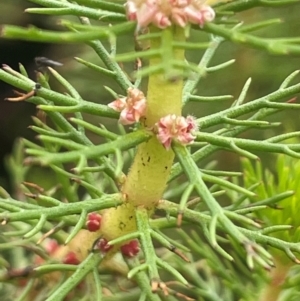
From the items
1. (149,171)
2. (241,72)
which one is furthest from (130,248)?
(241,72)

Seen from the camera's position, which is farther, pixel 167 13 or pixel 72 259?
pixel 72 259

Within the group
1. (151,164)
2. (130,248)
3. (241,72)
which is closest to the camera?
(151,164)

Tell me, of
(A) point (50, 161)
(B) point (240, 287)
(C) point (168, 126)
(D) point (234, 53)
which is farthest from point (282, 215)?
(D) point (234, 53)

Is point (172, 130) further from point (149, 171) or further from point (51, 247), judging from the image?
point (51, 247)

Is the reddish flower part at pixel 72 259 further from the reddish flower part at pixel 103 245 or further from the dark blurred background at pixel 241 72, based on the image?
the dark blurred background at pixel 241 72

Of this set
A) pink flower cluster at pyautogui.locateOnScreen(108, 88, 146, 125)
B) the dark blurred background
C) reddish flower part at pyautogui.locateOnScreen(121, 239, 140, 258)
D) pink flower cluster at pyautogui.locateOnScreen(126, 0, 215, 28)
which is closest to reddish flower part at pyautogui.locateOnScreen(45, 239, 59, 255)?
reddish flower part at pyautogui.locateOnScreen(121, 239, 140, 258)

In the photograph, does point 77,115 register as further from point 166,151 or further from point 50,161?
point 50,161

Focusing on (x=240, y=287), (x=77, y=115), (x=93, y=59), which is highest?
(x=93, y=59)
